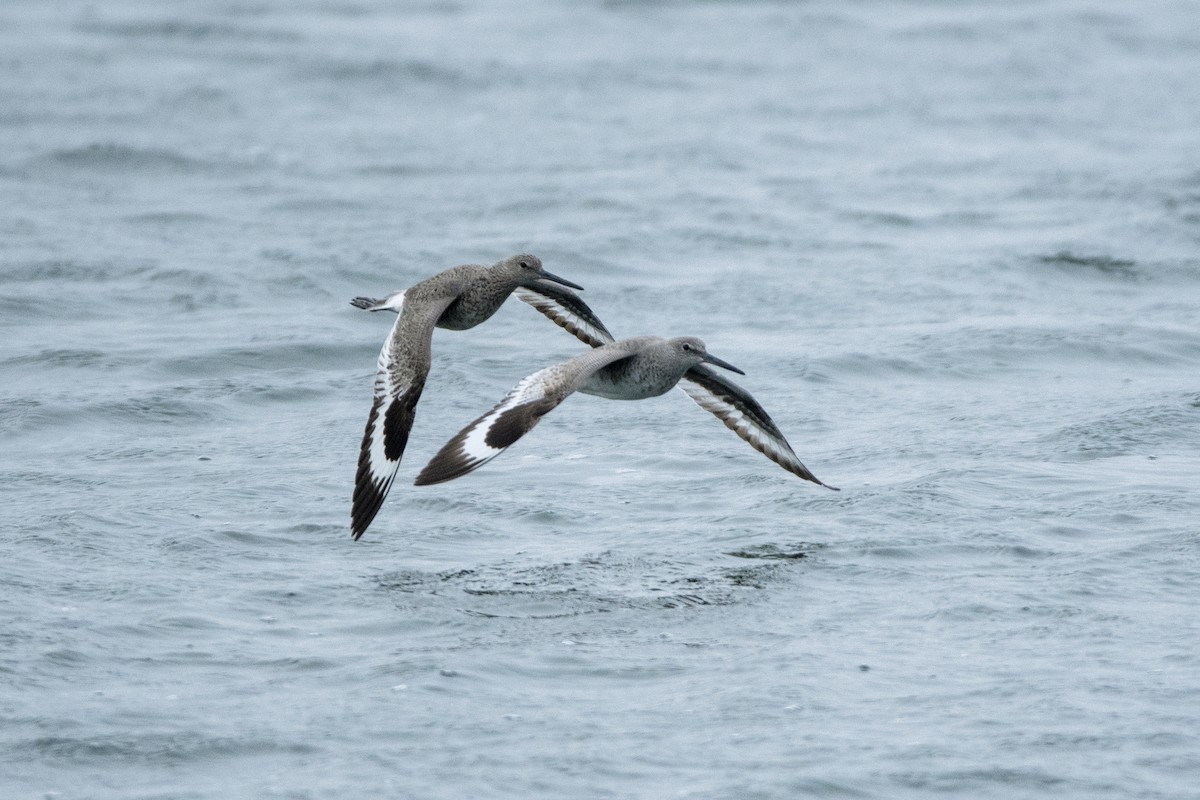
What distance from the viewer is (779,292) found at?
16312mm

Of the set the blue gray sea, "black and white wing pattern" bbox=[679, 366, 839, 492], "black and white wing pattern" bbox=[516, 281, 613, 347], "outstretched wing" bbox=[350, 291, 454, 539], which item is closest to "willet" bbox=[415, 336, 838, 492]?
"black and white wing pattern" bbox=[679, 366, 839, 492]

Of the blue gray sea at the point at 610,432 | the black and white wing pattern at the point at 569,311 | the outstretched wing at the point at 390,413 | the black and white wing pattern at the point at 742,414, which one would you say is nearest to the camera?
the blue gray sea at the point at 610,432

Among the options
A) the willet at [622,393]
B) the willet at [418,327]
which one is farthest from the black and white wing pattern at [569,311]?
the willet at [622,393]

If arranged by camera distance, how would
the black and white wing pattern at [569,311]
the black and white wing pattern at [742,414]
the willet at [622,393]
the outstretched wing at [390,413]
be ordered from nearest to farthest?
the willet at [622,393], the outstretched wing at [390,413], the black and white wing pattern at [742,414], the black and white wing pattern at [569,311]

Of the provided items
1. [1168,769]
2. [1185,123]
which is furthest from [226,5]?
[1168,769]

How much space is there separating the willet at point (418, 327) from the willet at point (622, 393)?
2.06 feet

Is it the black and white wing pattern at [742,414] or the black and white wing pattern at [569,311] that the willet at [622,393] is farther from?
the black and white wing pattern at [569,311]

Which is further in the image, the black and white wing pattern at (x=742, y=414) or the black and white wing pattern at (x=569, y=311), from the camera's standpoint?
the black and white wing pattern at (x=569, y=311)

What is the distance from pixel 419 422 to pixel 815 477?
2.84m

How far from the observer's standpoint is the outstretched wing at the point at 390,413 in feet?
32.4

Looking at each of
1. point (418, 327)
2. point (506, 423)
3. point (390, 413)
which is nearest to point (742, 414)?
point (418, 327)

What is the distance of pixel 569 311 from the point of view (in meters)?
12.2

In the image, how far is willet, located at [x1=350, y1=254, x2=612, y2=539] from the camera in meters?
9.91

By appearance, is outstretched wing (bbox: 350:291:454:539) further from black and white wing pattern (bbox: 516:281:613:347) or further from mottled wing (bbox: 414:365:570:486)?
black and white wing pattern (bbox: 516:281:613:347)
